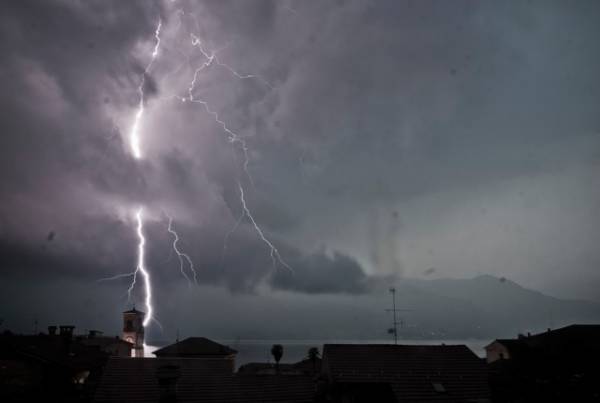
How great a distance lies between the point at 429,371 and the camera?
87.8ft

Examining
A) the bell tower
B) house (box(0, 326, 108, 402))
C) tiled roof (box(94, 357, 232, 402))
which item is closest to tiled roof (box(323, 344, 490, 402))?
tiled roof (box(94, 357, 232, 402))

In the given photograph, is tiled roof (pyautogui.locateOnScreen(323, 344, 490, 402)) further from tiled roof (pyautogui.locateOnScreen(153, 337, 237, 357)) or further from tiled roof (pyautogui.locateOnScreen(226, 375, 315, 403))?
tiled roof (pyautogui.locateOnScreen(153, 337, 237, 357))

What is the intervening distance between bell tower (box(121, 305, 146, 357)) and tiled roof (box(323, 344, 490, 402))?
52.5 metres

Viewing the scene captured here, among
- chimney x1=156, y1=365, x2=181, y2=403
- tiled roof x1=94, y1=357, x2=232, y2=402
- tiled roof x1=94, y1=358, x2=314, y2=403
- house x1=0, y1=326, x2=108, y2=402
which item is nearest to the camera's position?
chimney x1=156, y1=365, x2=181, y2=403

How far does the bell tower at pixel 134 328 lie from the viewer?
70.9 metres

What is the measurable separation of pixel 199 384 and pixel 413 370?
514 inches

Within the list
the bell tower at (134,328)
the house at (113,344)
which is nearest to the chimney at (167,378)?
the house at (113,344)

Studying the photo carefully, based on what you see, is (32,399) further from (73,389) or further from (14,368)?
(73,389)

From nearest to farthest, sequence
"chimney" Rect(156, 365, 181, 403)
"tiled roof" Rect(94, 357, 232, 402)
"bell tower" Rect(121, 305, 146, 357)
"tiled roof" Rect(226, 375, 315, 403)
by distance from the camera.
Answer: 1. "chimney" Rect(156, 365, 181, 403)
2. "tiled roof" Rect(94, 357, 232, 402)
3. "tiled roof" Rect(226, 375, 315, 403)
4. "bell tower" Rect(121, 305, 146, 357)

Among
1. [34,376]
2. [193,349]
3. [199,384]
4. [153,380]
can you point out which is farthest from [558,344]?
[34,376]

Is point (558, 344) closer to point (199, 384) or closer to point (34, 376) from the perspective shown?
point (199, 384)

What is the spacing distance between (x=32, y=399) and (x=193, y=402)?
10.3 m

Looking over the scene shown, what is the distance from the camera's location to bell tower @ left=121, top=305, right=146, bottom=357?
233 ft

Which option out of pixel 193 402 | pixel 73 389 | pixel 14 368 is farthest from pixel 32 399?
pixel 193 402
